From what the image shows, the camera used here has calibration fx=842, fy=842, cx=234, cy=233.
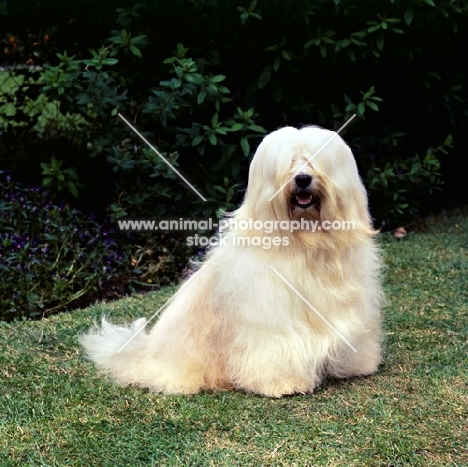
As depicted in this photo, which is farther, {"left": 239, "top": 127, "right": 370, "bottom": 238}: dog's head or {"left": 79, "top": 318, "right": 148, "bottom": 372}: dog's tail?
Answer: {"left": 79, "top": 318, "right": 148, "bottom": 372}: dog's tail

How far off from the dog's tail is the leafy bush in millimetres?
933

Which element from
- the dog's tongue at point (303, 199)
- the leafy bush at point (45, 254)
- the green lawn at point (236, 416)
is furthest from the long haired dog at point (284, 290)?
the leafy bush at point (45, 254)

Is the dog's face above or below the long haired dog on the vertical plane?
above

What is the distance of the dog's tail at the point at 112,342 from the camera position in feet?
13.4

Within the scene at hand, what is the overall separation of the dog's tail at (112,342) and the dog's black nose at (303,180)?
3.95 feet

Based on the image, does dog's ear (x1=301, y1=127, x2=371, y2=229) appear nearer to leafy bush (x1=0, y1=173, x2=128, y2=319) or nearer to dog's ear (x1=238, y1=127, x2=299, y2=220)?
dog's ear (x1=238, y1=127, x2=299, y2=220)

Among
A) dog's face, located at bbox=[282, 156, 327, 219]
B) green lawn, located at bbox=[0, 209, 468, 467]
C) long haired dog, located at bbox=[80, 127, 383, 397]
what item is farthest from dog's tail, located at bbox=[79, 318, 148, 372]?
dog's face, located at bbox=[282, 156, 327, 219]

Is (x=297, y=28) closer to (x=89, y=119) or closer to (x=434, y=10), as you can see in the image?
(x=434, y=10)

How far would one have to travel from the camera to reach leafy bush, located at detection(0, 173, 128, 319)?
5254 millimetres

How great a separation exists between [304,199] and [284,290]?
1.33 ft

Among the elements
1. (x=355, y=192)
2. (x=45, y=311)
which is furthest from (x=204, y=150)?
(x=355, y=192)
